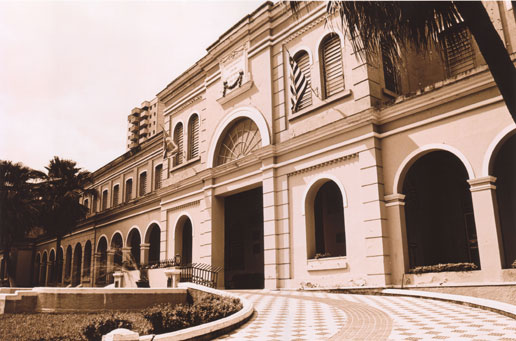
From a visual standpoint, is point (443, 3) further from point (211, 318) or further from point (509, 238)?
point (509, 238)

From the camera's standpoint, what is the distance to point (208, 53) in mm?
22375

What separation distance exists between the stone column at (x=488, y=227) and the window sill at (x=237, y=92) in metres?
10.3

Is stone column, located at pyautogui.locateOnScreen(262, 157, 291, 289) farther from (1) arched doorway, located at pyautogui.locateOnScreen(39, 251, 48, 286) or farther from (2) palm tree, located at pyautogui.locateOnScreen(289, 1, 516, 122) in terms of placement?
(1) arched doorway, located at pyautogui.locateOnScreen(39, 251, 48, 286)

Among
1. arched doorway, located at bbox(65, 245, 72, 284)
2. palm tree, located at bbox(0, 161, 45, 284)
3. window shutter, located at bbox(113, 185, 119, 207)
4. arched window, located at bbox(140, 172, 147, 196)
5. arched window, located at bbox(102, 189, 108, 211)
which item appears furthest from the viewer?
arched doorway, located at bbox(65, 245, 72, 284)

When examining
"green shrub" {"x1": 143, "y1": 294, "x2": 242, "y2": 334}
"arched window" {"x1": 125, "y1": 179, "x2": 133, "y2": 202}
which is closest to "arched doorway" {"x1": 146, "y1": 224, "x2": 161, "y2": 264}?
"arched window" {"x1": 125, "y1": 179, "x2": 133, "y2": 202}

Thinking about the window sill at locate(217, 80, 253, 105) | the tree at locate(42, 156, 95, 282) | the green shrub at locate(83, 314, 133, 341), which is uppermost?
the window sill at locate(217, 80, 253, 105)

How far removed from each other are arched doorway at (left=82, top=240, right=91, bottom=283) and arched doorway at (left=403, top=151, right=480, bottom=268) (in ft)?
83.5

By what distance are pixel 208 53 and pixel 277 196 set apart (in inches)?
336

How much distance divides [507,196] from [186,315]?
10.8 m

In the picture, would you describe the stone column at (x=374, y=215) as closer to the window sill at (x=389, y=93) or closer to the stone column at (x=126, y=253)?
the window sill at (x=389, y=93)

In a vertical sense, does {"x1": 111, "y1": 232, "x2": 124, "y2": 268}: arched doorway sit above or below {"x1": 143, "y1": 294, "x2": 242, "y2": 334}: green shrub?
above

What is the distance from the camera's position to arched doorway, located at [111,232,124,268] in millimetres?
30703

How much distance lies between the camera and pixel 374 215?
14016mm

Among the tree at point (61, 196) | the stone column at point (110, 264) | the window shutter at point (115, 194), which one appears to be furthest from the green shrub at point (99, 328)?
the window shutter at point (115, 194)
